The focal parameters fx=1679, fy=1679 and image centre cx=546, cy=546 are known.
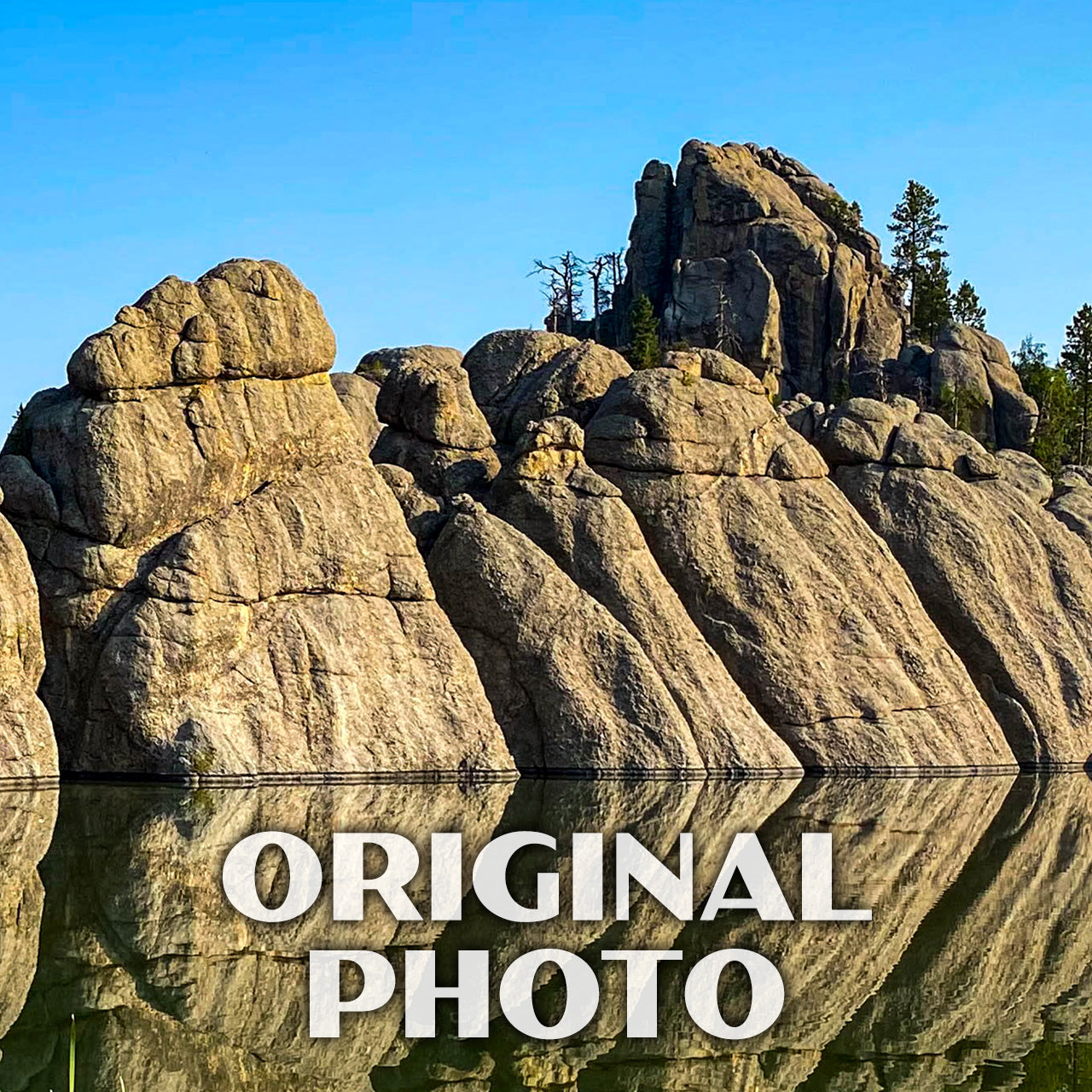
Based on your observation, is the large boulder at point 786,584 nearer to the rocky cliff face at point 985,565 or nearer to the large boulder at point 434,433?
the rocky cliff face at point 985,565

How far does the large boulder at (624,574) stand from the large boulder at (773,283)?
166 feet

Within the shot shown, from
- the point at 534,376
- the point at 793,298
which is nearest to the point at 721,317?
the point at 793,298

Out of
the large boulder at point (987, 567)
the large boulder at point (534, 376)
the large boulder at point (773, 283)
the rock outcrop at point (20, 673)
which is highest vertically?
the large boulder at point (773, 283)

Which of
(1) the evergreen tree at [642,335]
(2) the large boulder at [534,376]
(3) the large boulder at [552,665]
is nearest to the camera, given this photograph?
(3) the large boulder at [552,665]

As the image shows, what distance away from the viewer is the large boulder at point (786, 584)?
2250 inches

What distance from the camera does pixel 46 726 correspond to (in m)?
46.2

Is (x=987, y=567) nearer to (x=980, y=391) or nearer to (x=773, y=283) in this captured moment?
(x=980, y=391)

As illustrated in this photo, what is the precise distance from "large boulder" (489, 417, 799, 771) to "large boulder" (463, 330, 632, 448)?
16.8 feet

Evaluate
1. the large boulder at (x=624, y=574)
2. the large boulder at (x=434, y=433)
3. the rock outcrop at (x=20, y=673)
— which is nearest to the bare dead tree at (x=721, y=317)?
the large boulder at (x=434, y=433)

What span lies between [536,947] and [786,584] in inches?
1386

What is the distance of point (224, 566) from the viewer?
48.8 meters

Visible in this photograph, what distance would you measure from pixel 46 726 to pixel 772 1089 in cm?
3218

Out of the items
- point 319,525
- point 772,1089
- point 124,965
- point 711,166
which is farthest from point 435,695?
point 711,166

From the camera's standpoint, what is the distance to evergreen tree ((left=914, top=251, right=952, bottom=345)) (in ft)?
407
